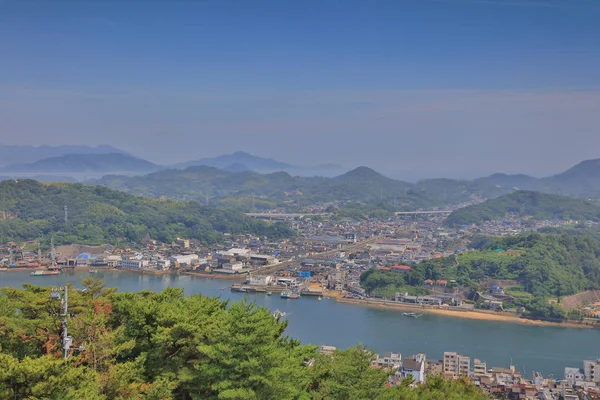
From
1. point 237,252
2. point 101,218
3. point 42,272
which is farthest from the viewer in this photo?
point 101,218

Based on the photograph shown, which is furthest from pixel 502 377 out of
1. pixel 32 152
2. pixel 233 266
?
pixel 32 152

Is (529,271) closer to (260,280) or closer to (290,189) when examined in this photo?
(260,280)

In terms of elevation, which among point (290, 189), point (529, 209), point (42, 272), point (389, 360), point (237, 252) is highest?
point (290, 189)

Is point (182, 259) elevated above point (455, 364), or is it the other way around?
point (182, 259)

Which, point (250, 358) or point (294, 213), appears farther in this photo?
point (294, 213)

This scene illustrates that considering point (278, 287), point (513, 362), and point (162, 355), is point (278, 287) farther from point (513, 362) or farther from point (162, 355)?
point (162, 355)

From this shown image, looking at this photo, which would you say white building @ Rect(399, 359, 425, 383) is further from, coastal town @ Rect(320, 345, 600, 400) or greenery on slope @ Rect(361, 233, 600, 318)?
greenery on slope @ Rect(361, 233, 600, 318)

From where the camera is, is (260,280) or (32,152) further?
(32,152)

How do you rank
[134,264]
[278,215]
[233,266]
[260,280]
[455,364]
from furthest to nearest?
[278,215] < [134,264] < [233,266] < [260,280] < [455,364]

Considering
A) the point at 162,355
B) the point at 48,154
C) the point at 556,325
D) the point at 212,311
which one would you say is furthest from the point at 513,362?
the point at 48,154
